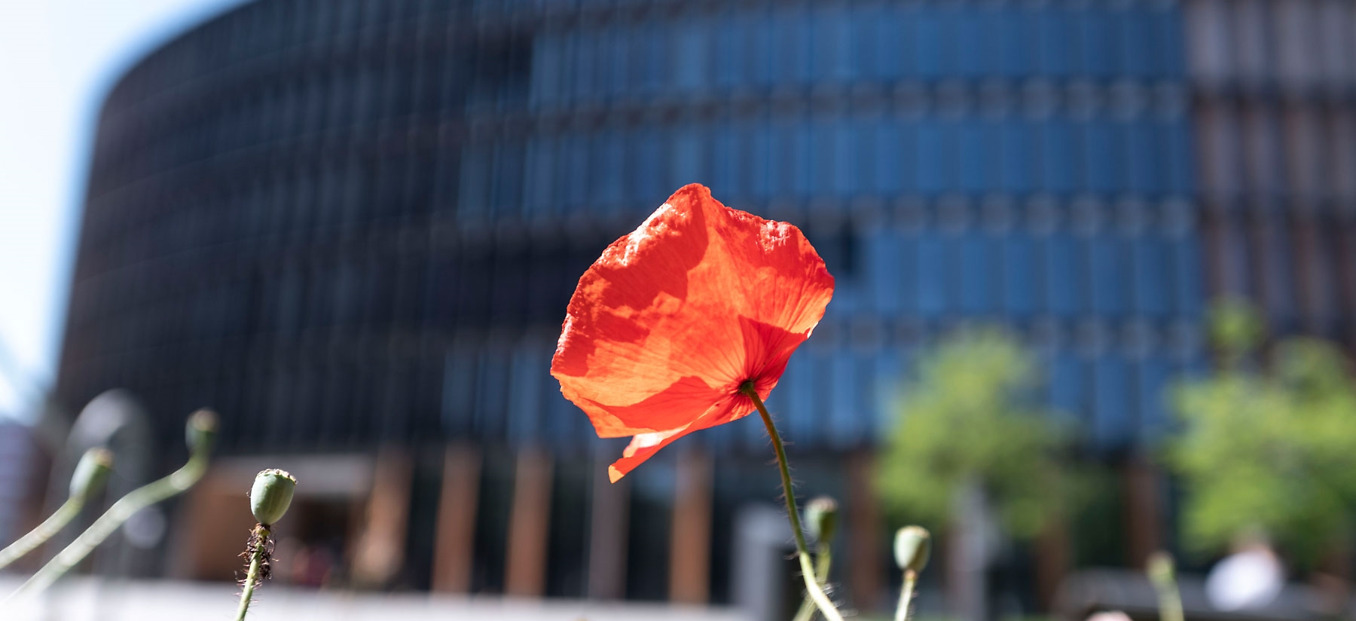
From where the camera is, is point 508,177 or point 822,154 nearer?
point 822,154

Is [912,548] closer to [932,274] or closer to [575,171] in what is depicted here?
[932,274]

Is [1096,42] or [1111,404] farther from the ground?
[1096,42]

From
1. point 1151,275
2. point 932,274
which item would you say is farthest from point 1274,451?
point 932,274

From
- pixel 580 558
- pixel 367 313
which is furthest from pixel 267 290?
pixel 580 558

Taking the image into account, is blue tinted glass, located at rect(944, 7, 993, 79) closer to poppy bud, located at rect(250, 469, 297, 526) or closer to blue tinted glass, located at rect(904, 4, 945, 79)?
blue tinted glass, located at rect(904, 4, 945, 79)

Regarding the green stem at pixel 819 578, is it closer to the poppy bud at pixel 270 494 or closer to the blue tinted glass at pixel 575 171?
the poppy bud at pixel 270 494

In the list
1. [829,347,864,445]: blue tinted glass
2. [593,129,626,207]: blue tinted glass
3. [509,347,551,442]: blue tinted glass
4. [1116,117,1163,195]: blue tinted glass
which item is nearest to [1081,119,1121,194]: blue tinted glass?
[1116,117,1163,195]: blue tinted glass
